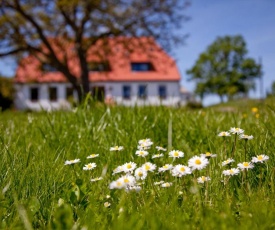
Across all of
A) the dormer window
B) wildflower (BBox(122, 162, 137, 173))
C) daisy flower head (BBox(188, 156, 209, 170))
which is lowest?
wildflower (BBox(122, 162, 137, 173))

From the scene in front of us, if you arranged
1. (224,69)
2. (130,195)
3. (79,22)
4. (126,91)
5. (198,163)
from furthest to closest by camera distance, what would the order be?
(224,69) → (126,91) → (79,22) → (198,163) → (130,195)

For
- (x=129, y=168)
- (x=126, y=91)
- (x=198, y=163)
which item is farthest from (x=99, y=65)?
(x=198, y=163)

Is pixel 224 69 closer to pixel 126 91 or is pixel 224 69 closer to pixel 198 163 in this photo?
pixel 126 91

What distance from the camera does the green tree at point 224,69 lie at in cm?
6431

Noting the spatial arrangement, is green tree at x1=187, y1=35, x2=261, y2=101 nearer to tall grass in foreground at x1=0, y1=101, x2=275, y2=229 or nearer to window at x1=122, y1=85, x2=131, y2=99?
window at x1=122, y1=85, x2=131, y2=99

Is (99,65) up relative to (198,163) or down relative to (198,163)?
up

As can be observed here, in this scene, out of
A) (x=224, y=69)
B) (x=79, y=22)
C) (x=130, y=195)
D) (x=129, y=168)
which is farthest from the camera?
(x=224, y=69)

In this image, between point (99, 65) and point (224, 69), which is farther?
point (224, 69)

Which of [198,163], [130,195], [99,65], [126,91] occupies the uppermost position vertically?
[99,65]

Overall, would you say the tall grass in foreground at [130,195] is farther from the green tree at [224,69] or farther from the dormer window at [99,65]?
the green tree at [224,69]

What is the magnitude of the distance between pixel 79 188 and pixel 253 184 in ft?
3.24

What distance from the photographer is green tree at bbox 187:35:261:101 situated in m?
64.3

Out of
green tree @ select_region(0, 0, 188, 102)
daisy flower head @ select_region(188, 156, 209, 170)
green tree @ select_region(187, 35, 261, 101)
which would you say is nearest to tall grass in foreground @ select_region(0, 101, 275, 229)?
daisy flower head @ select_region(188, 156, 209, 170)

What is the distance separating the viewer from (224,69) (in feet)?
216
